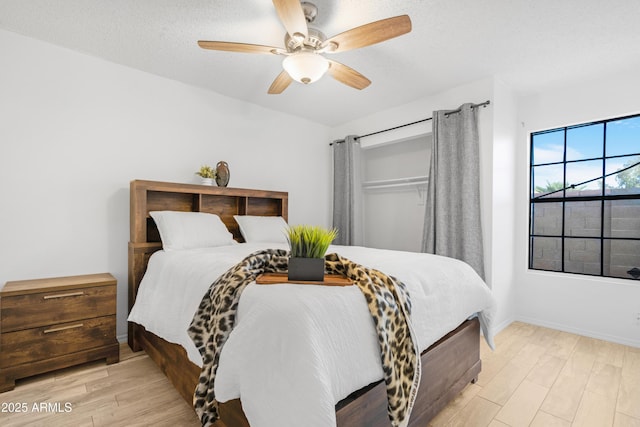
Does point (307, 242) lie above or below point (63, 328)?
above

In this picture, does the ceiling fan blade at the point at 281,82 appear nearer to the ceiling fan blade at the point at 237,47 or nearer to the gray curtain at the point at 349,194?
the ceiling fan blade at the point at 237,47

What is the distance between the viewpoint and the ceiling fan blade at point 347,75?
7.04 ft

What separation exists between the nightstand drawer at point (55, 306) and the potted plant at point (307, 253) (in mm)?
1731

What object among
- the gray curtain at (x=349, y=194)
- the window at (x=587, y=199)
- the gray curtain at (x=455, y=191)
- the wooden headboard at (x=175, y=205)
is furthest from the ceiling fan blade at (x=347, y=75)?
the window at (x=587, y=199)

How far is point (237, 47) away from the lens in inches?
74.8

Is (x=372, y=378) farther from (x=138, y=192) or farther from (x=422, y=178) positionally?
(x=422, y=178)

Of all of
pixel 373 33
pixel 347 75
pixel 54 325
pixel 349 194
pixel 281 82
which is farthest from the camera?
pixel 349 194

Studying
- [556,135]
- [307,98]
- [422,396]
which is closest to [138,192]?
[307,98]

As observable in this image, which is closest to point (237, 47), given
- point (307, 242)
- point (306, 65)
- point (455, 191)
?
point (306, 65)

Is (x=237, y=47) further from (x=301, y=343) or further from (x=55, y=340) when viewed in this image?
(x=55, y=340)

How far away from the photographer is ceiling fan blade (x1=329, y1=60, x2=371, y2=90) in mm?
2146

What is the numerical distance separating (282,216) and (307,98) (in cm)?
141

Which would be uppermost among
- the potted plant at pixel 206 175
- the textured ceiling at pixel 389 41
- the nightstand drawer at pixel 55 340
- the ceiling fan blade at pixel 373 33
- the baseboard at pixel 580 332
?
the textured ceiling at pixel 389 41

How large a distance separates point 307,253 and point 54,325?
1.95 m
